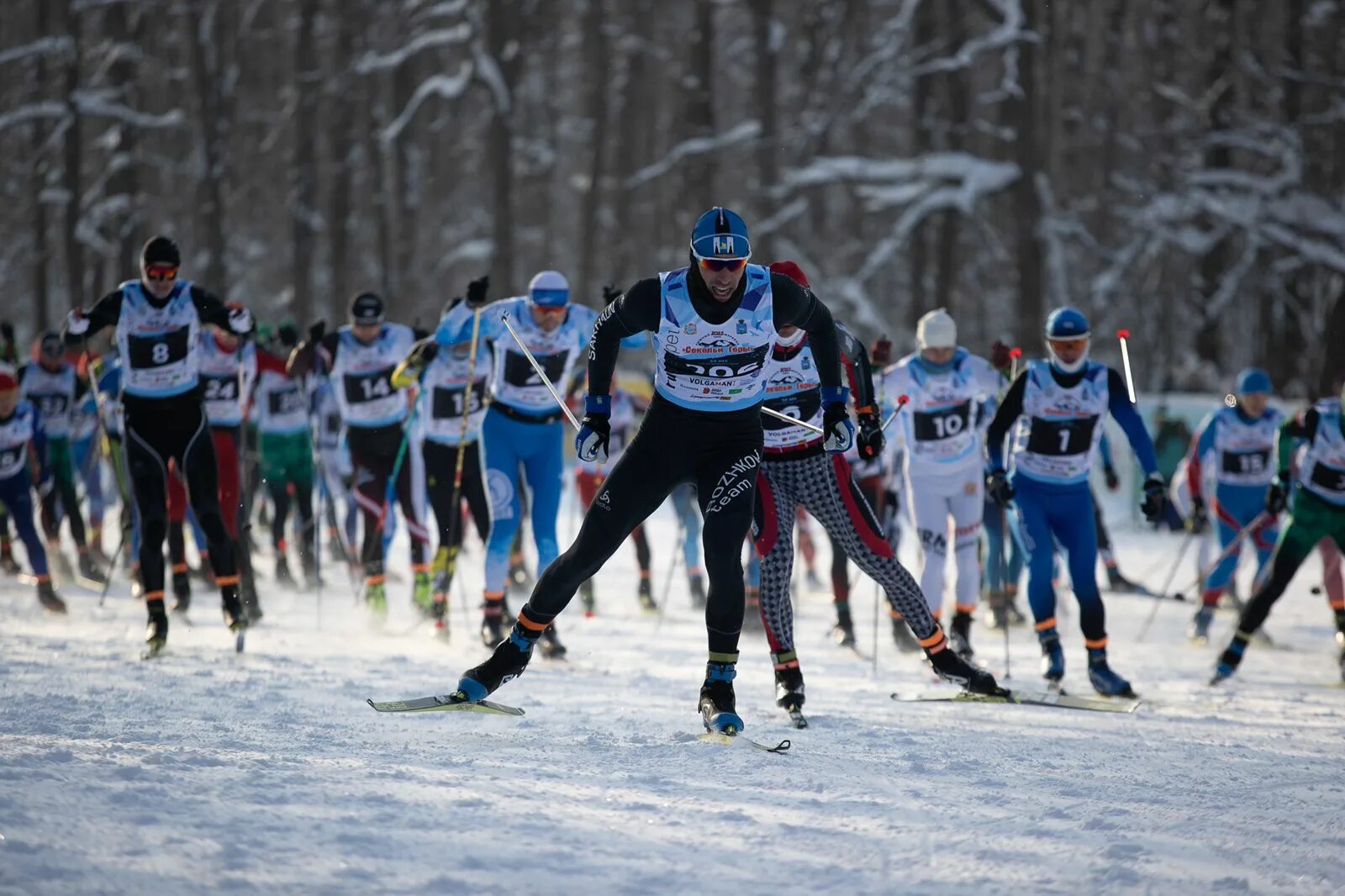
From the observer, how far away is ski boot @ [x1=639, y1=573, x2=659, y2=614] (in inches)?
443

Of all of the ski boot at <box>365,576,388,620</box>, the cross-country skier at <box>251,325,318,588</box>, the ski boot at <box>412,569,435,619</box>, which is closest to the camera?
the ski boot at <box>365,576,388,620</box>

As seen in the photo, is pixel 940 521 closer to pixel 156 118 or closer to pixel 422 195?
pixel 156 118

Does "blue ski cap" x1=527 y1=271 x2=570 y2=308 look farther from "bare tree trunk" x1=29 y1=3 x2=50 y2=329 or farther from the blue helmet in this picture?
"bare tree trunk" x1=29 y1=3 x2=50 y2=329

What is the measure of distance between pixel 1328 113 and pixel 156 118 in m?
20.0

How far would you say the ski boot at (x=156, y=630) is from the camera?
7441 mm

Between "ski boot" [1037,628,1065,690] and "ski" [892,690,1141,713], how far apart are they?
45cm

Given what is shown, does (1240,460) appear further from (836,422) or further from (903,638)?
(836,422)

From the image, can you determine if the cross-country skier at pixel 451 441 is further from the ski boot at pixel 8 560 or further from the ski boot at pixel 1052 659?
the ski boot at pixel 8 560

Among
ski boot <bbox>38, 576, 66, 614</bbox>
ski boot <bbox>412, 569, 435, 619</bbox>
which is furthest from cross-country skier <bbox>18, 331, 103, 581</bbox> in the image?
ski boot <bbox>412, 569, 435, 619</bbox>

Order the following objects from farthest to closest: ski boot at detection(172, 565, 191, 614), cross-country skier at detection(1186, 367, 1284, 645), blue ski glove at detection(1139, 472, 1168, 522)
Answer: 1. cross-country skier at detection(1186, 367, 1284, 645)
2. ski boot at detection(172, 565, 191, 614)
3. blue ski glove at detection(1139, 472, 1168, 522)

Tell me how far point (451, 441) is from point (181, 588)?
2103mm

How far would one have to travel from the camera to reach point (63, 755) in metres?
4.87

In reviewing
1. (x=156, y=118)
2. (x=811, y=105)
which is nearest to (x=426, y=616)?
(x=156, y=118)

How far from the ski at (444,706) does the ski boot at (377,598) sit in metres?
3.80
